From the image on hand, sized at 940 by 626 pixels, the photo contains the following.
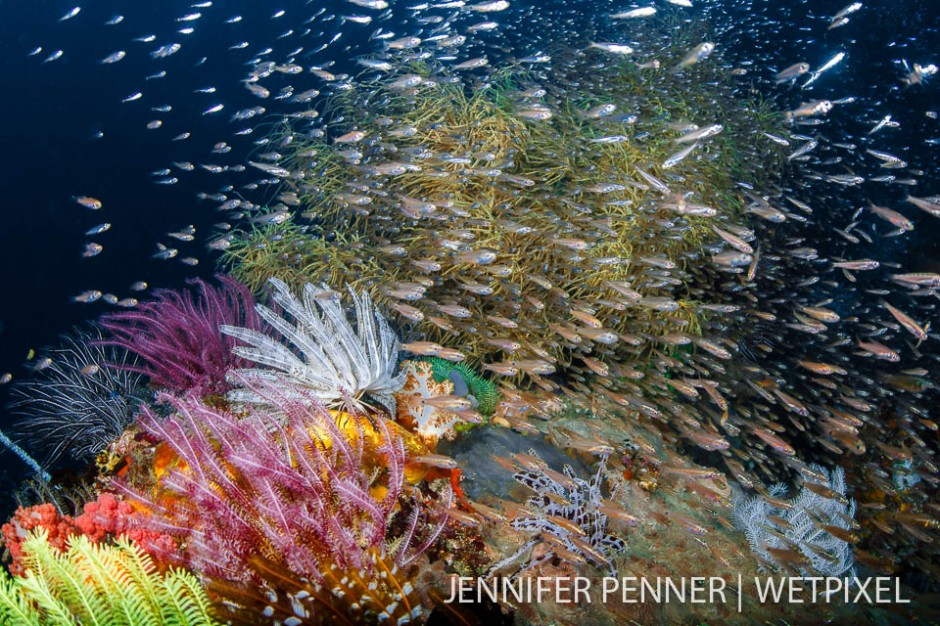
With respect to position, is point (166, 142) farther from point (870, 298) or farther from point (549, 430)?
point (870, 298)

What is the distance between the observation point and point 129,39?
25594 mm

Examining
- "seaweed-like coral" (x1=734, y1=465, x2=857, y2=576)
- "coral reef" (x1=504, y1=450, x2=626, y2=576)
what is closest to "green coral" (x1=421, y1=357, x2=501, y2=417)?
"coral reef" (x1=504, y1=450, x2=626, y2=576)

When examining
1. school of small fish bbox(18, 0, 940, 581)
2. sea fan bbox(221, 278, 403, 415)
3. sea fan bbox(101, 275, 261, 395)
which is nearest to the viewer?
sea fan bbox(221, 278, 403, 415)

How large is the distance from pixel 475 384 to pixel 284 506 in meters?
3.38

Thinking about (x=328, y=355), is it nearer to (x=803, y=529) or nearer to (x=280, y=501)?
(x=280, y=501)

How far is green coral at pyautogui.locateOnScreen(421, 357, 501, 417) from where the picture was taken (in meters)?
5.94

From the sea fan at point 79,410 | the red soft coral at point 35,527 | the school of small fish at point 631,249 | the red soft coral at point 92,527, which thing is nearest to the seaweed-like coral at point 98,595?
the red soft coral at point 92,527

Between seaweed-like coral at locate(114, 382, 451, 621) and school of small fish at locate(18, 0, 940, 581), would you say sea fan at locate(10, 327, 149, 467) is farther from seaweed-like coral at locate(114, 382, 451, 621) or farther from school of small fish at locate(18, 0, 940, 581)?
seaweed-like coral at locate(114, 382, 451, 621)

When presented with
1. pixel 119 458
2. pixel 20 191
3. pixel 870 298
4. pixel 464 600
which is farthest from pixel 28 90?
pixel 870 298

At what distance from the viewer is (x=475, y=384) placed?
628 cm

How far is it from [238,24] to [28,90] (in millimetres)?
11195

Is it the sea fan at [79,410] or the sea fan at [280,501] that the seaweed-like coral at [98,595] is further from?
the sea fan at [79,410]

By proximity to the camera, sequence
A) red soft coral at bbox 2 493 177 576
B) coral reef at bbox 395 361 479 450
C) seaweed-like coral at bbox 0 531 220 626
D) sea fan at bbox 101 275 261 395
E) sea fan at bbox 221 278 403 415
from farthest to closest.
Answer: sea fan at bbox 101 275 261 395 → coral reef at bbox 395 361 479 450 → sea fan at bbox 221 278 403 415 → red soft coral at bbox 2 493 177 576 → seaweed-like coral at bbox 0 531 220 626

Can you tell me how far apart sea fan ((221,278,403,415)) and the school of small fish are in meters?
0.51
